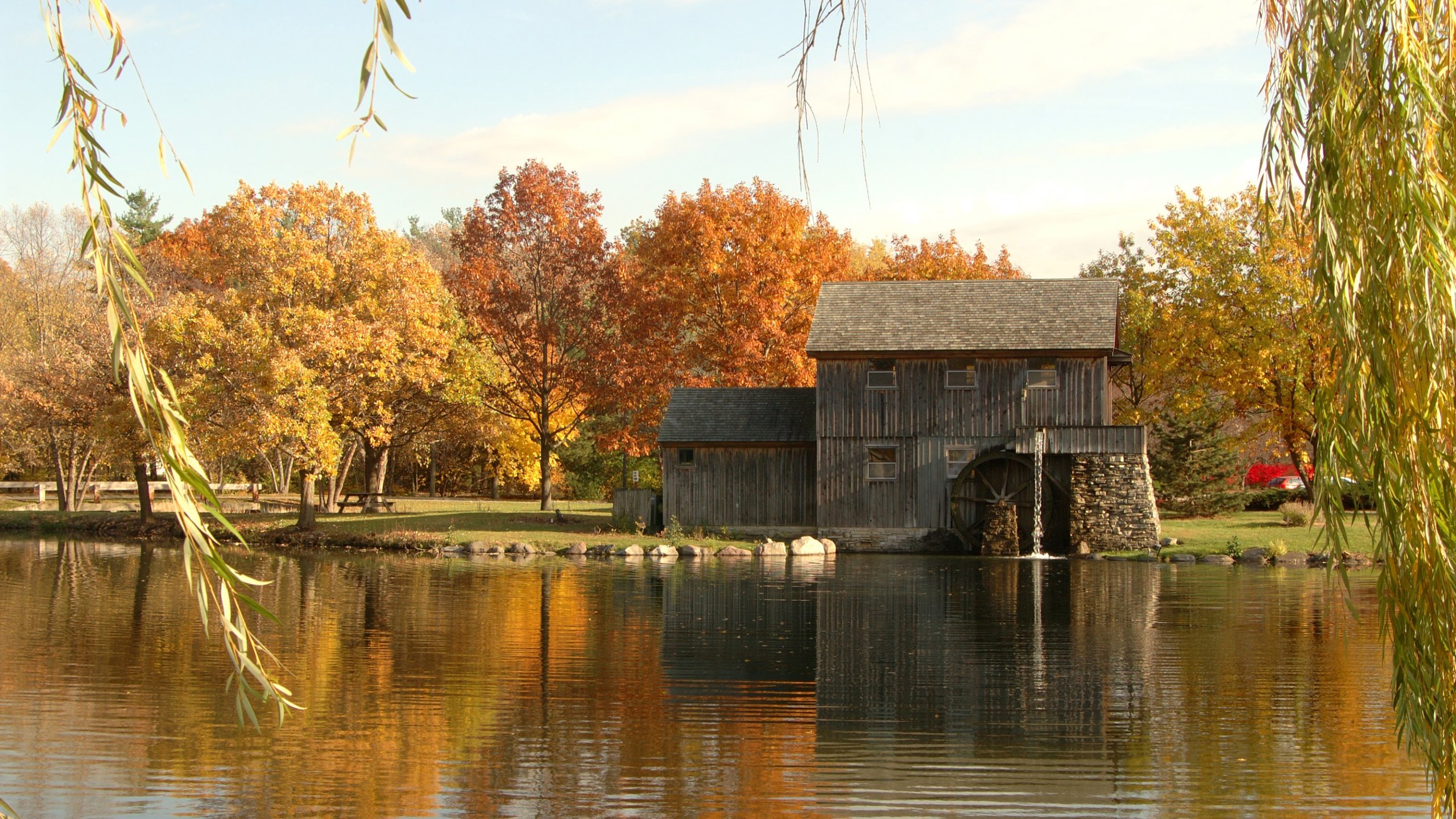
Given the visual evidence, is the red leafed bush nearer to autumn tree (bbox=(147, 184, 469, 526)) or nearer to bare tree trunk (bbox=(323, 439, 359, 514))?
autumn tree (bbox=(147, 184, 469, 526))

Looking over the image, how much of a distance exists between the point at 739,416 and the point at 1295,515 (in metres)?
15.7

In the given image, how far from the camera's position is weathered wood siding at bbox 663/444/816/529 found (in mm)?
32750

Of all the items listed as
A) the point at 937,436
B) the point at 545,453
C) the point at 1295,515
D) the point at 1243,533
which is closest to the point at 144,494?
the point at 545,453

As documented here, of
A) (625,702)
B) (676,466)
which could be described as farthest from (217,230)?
(625,702)

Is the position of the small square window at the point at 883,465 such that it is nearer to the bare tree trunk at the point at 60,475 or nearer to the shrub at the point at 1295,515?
the shrub at the point at 1295,515

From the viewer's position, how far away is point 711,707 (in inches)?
445

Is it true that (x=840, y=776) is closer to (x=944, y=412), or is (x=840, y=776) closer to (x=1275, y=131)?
(x=1275, y=131)

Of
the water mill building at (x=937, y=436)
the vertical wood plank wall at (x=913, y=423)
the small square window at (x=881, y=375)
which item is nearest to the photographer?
the water mill building at (x=937, y=436)

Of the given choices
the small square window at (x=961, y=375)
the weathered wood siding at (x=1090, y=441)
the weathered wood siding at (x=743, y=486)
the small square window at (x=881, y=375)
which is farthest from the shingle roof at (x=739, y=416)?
the weathered wood siding at (x=1090, y=441)

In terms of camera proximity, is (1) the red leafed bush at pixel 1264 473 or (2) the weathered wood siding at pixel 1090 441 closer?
(2) the weathered wood siding at pixel 1090 441

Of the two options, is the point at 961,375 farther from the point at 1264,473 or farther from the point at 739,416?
the point at 1264,473

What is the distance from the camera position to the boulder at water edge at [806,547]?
3034cm

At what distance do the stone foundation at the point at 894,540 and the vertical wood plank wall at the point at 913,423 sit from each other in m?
0.17

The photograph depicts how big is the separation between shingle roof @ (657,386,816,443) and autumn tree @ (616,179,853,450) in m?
4.29
